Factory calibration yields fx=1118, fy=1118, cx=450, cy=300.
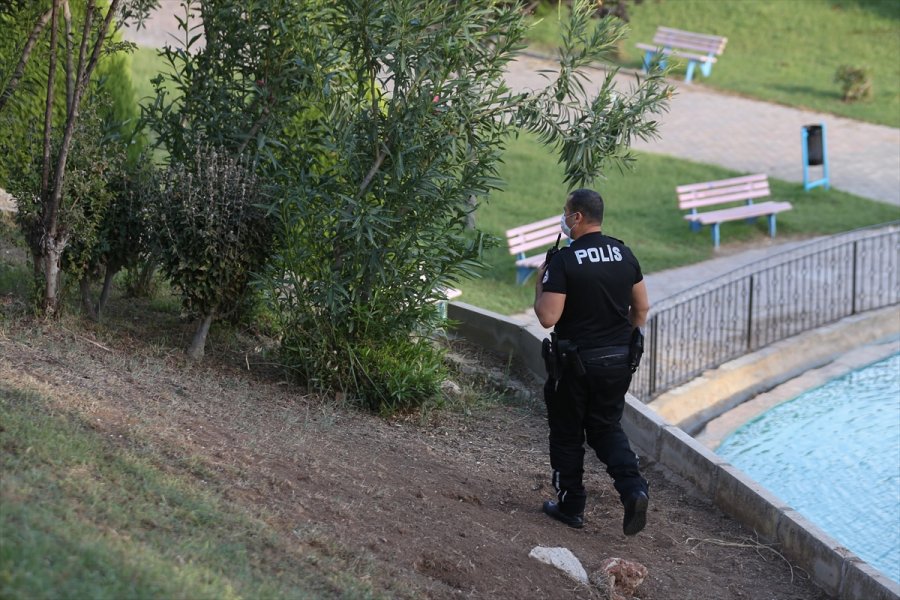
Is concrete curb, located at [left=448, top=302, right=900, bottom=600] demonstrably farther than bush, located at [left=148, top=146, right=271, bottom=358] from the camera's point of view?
No

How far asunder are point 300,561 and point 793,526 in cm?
278

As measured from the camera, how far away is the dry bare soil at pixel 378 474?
501 centimetres

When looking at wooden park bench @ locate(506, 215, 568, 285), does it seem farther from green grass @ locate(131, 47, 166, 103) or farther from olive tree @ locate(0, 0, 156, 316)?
green grass @ locate(131, 47, 166, 103)

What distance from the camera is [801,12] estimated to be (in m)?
28.1

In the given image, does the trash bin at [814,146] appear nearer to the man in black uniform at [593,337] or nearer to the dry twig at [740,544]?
the dry twig at [740,544]

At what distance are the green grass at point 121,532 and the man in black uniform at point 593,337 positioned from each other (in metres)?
1.62

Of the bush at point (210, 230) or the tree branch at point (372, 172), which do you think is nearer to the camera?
the bush at point (210, 230)

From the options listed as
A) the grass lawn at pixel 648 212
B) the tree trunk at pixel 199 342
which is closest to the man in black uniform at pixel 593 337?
the tree trunk at pixel 199 342

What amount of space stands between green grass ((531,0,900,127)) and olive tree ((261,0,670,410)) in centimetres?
1592

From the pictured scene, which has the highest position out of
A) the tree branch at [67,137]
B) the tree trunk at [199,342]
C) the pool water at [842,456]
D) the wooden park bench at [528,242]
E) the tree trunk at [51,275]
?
the tree branch at [67,137]

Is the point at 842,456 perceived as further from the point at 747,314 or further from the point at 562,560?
the point at 562,560

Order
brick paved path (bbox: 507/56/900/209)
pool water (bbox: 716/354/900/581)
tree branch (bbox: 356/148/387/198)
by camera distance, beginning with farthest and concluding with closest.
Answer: brick paved path (bbox: 507/56/900/209), pool water (bbox: 716/354/900/581), tree branch (bbox: 356/148/387/198)

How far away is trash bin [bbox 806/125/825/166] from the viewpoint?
1678 cm

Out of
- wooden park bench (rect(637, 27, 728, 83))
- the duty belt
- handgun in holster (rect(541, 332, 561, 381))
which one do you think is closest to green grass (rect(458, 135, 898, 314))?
wooden park bench (rect(637, 27, 728, 83))
